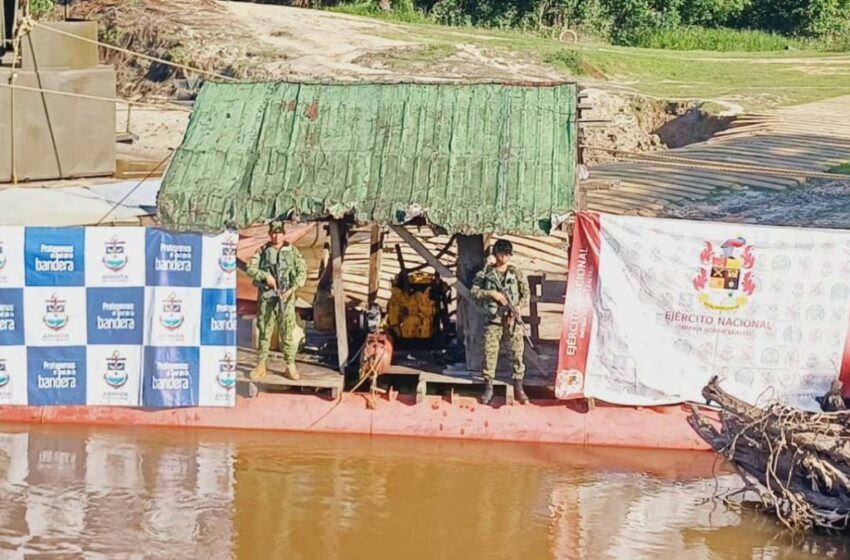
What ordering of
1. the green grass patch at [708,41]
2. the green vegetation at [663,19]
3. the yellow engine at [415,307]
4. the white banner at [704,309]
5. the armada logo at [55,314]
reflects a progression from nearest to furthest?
1. the white banner at [704,309]
2. the armada logo at [55,314]
3. the yellow engine at [415,307]
4. the green grass patch at [708,41]
5. the green vegetation at [663,19]

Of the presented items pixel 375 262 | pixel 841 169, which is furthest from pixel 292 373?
pixel 841 169

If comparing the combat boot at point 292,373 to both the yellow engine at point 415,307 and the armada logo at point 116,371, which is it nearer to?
the yellow engine at point 415,307

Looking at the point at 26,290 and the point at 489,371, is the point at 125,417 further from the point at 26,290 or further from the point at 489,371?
the point at 489,371

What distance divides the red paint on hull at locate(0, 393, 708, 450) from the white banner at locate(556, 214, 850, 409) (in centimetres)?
35

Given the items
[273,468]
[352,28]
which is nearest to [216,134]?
[273,468]

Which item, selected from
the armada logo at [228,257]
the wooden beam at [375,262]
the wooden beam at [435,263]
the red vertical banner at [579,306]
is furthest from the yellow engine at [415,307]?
the armada logo at [228,257]

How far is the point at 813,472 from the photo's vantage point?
12.1 metres

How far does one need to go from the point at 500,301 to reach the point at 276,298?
231 centimetres

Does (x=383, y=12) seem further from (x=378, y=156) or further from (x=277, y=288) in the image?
(x=277, y=288)

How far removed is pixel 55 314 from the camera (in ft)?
46.6

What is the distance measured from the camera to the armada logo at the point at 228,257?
1427cm

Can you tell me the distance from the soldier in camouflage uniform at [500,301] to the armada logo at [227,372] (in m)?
2.53

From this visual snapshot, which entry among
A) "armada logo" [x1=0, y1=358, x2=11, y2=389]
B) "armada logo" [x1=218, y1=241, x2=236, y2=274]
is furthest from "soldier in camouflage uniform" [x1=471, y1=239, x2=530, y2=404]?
Answer: "armada logo" [x1=0, y1=358, x2=11, y2=389]

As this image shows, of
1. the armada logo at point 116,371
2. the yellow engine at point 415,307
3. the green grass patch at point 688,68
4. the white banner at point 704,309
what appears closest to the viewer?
the white banner at point 704,309
